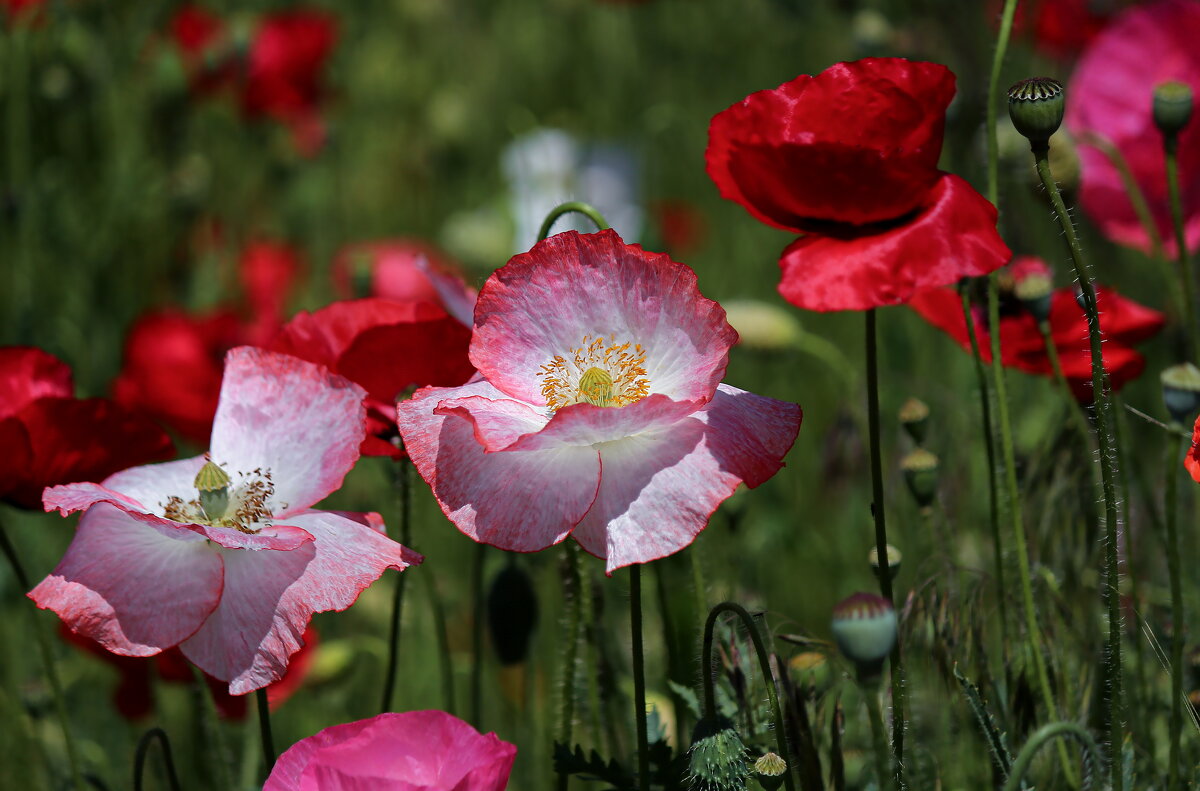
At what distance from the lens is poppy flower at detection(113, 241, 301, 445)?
146 cm

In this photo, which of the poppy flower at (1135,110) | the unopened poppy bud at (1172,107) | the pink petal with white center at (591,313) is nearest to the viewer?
the pink petal with white center at (591,313)

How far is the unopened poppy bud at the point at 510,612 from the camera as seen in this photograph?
1184 millimetres

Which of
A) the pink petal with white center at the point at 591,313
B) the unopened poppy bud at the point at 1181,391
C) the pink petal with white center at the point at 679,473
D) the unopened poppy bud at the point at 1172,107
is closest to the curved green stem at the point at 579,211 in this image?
the pink petal with white center at the point at 591,313

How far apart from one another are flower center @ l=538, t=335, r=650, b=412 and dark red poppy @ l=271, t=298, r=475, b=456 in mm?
134

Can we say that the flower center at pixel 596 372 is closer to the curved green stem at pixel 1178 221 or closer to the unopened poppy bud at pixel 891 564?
the unopened poppy bud at pixel 891 564

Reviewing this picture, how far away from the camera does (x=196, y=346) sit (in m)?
1.81

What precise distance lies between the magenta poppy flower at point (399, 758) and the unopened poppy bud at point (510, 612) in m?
0.36

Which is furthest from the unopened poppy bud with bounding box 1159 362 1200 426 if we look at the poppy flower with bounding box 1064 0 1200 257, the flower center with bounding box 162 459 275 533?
the poppy flower with bounding box 1064 0 1200 257

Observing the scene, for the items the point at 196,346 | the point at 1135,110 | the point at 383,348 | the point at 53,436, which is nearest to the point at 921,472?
the point at 383,348

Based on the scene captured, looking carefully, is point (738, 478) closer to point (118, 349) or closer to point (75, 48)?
point (75, 48)

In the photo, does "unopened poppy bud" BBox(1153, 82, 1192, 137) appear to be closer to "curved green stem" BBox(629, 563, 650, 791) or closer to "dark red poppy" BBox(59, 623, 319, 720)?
"curved green stem" BBox(629, 563, 650, 791)

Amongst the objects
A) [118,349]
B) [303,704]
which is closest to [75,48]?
[118,349]

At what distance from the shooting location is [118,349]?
2.36 metres

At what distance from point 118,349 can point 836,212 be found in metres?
1.78
